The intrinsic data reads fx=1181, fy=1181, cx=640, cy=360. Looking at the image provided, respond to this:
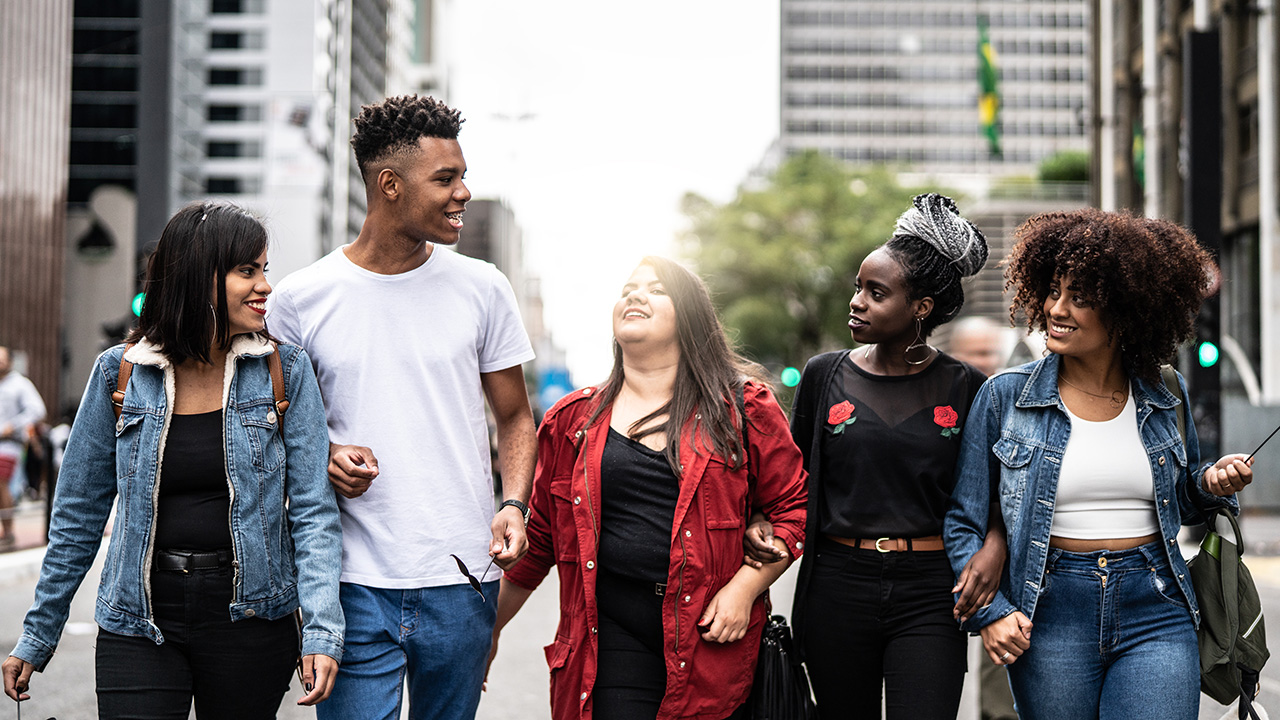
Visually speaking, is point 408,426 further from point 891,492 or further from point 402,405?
point 891,492

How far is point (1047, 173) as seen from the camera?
270 feet

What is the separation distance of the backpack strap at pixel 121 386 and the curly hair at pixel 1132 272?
270cm

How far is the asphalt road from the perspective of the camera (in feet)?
21.4

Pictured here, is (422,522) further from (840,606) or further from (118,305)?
(118,305)

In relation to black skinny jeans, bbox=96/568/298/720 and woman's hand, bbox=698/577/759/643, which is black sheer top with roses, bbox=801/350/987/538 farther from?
black skinny jeans, bbox=96/568/298/720

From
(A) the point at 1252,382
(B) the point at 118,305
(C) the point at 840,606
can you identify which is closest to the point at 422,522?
(C) the point at 840,606

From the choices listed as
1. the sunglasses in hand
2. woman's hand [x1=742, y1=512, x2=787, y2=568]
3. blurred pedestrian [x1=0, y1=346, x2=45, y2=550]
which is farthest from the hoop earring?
blurred pedestrian [x1=0, y1=346, x2=45, y2=550]

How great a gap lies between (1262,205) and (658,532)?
24440 mm

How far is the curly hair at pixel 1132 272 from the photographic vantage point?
3.51 meters

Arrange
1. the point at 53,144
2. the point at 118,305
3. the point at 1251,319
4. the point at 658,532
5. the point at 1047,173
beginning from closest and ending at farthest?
1. the point at 658,532
2. the point at 1251,319
3. the point at 53,144
4. the point at 118,305
5. the point at 1047,173

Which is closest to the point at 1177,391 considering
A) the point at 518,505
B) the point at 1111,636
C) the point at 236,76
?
the point at 1111,636

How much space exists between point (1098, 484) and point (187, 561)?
2554 mm

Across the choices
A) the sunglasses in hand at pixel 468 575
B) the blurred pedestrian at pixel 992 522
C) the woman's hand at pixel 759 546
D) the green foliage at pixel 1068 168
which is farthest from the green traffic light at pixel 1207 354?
the green foliage at pixel 1068 168

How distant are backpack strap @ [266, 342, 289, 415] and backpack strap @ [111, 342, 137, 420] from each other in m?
0.36
